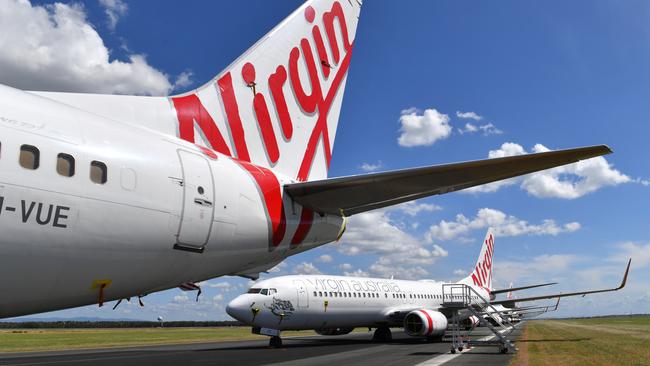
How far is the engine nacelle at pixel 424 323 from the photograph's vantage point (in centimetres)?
2605

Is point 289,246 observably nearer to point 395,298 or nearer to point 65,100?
point 65,100

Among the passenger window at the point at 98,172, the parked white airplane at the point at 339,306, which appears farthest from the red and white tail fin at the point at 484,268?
the passenger window at the point at 98,172

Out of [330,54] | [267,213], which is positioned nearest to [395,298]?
[330,54]

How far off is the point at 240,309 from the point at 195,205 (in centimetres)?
1627

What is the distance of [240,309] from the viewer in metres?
21.2

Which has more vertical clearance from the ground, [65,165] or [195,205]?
[65,165]

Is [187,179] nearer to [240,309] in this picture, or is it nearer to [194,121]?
[194,121]

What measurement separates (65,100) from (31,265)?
2249mm

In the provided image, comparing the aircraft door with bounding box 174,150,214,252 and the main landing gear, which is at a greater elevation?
the aircraft door with bounding box 174,150,214,252

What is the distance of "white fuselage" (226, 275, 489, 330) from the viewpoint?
847 inches

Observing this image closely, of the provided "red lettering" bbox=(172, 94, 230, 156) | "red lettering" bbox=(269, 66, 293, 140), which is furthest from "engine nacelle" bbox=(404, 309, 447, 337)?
"red lettering" bbox=(172, 94, 230, 156)

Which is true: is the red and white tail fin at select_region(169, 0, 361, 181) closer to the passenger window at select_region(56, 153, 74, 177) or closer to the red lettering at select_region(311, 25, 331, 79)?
the red lettering at select_region(311, 25, 331, 79)

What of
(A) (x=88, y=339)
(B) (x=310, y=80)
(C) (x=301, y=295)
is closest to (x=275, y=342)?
(C) (x=301, y=295)

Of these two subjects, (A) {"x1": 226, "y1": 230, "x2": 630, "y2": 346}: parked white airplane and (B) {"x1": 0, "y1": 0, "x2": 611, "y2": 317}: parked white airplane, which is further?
(A) {"x1": 226, "y1": 230, "x2": 630, "y2": 346}: parked white airplane
